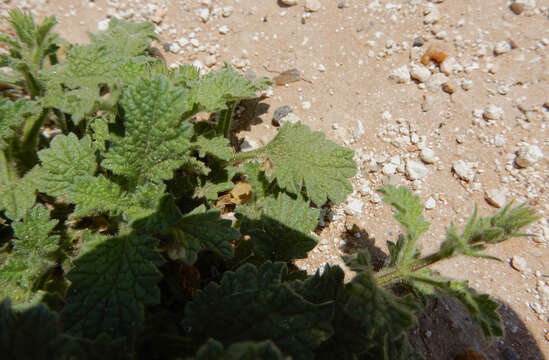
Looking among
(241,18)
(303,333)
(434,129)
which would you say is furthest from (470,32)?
(303,333)

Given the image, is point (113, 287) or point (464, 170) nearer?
point (113, 287)

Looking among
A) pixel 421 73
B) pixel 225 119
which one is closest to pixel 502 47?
pixel 421 73

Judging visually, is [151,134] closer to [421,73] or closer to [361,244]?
[361,244]

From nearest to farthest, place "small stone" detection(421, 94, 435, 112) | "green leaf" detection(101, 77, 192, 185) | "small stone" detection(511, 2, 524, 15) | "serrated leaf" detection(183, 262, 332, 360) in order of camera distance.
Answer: "serrated leaf" detection(183, 262, 332, 360), "green leaf" detection(101, 77, 192, 185), "small stone" detection(421, 94, 435, 112), "small stone" detection(511, 2, 524, 15)

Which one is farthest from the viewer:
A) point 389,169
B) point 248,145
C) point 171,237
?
point 248,145

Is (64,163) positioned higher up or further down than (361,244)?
higher up

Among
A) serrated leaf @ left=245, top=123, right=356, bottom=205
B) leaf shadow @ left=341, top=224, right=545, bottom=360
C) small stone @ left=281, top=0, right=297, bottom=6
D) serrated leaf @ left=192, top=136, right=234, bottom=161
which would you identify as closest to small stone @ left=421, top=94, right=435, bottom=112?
serrated leaf @ left=245, top=123, right=356, bottom=205

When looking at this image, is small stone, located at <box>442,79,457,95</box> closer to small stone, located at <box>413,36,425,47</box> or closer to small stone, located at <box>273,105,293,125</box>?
small stone, located at <box>413,36,425,47</box>
